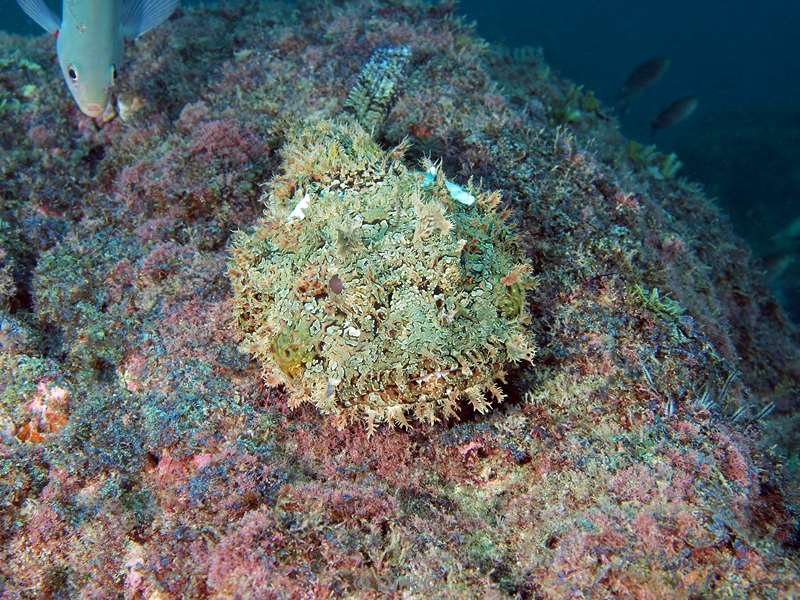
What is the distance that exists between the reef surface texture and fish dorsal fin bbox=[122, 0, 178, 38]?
113 cm

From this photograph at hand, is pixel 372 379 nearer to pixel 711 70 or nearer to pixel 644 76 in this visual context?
pixel 644 76

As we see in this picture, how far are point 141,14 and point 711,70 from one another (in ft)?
152

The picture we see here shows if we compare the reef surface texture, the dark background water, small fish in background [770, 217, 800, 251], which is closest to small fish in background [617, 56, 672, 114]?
the dark background water

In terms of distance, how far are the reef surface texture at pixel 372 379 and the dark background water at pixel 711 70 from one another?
33.2 ft

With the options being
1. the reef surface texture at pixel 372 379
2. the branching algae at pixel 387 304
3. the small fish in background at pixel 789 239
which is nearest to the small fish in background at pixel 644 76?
the small fish in background at pixel 789 239

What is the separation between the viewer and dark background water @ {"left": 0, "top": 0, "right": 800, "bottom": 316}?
16859 millimetres

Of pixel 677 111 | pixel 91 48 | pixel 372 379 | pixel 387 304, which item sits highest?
pixel 387 304

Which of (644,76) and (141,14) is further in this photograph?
(644,76)

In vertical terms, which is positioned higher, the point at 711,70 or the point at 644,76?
the point at 644,76

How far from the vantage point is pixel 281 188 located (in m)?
3.42

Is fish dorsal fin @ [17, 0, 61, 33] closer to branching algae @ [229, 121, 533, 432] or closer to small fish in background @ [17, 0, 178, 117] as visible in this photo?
small fish in background @ [17, 0, 178, 117]

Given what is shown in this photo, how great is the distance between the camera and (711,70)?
38.9m

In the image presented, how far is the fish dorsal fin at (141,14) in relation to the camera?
4.91m

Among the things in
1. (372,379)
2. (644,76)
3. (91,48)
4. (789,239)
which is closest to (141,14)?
(91,48)
